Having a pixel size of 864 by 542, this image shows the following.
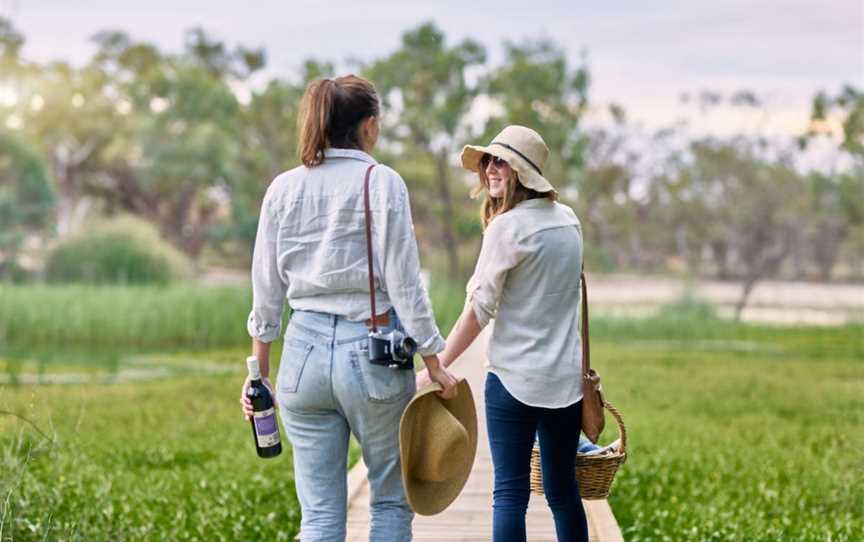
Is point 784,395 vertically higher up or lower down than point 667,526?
lower down

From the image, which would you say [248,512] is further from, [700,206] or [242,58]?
[242,58]

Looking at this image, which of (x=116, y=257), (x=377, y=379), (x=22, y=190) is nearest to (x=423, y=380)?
(x=377, y=379)

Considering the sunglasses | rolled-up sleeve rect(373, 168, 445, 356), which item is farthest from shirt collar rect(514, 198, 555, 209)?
rolled-up sleeve rect(373, 168, 445, 356)

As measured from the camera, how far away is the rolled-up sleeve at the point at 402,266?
278cm

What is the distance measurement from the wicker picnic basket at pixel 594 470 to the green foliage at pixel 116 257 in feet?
64.1

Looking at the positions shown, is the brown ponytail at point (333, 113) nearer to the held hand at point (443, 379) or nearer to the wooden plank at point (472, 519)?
the held hand at point (443, 379)

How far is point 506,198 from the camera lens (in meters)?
3.10

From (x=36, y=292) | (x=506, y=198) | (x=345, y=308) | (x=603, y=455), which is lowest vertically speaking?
(x=36, y=292)

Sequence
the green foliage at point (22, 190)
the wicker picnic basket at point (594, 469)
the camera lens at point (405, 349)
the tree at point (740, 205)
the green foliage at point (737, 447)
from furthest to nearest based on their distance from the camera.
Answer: the green foliage at point (22, 190) < the tree at point (740, 205) < the green foliage at point (737, 447) < the wicker picnic basket at point (594, 469) < the camera lens at point (405, 349)

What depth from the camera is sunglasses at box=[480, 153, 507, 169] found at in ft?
10.3

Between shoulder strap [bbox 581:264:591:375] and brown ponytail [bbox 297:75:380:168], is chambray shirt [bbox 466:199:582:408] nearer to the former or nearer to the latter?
shoulder strap [bbox 581:264:591:375]

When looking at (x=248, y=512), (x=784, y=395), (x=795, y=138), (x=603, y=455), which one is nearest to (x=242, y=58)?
(x=795, y=138)

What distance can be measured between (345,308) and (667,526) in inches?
117

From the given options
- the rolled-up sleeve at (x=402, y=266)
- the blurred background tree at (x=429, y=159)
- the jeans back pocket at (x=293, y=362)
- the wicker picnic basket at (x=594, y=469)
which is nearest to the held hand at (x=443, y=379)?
the rolled-up sleeve at (x=402, y=266)
